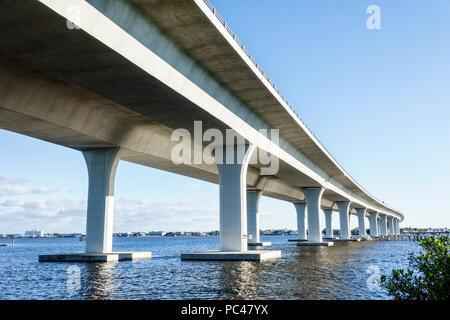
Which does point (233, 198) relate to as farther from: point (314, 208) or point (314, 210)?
point (314, 210)

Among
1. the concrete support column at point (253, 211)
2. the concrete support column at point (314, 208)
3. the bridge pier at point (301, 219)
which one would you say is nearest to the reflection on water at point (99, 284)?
the concrete support column at point (253, 211)

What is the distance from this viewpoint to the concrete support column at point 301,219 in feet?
332

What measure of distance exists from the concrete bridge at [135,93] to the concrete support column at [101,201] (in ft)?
0.27

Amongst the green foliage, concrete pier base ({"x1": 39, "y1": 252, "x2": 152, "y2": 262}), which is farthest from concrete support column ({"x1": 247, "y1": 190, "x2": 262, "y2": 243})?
the green foliage

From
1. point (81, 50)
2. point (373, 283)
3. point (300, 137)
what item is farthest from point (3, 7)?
Answer: point (300, 137)

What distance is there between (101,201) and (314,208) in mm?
39285

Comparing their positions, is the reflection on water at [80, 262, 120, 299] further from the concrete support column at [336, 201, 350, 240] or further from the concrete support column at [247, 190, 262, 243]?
the concrete support column at [336, 201, 350, 240]

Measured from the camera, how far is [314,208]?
6531 cm

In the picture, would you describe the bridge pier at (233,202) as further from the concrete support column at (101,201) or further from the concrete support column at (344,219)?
the concrete support column at (344,219)
